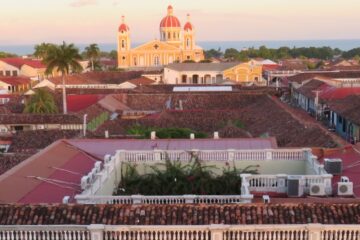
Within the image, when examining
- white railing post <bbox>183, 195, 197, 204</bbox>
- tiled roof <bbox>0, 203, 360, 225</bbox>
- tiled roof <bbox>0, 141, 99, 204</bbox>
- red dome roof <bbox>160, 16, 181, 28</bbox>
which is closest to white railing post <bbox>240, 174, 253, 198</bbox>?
white railing post <bbox>183, 195, 197, 204</bbox>

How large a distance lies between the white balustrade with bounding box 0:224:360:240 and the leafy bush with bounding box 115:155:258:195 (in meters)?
6.75

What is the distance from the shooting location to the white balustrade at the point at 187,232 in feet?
36.7

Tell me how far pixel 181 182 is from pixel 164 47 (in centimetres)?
9704

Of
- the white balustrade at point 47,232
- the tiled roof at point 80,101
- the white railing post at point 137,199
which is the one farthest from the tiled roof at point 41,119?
the white balustrade at point 47,232

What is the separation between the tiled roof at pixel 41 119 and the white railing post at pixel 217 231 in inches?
1054

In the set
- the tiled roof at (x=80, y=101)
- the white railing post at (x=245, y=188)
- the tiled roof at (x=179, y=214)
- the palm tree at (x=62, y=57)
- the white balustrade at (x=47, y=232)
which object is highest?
the palm tree at (x=62, y=57)

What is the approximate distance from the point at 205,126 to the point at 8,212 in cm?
2764

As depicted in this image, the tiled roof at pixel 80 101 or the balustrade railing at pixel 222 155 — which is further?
the tiled roof at pixel 80 101

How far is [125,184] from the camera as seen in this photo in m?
19.2

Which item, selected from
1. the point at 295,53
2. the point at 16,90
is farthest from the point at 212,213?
Result: the point at 295,53

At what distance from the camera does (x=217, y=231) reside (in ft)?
36.6

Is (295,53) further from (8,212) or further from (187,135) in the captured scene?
(8,212)

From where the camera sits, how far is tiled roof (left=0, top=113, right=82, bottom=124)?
3709cm

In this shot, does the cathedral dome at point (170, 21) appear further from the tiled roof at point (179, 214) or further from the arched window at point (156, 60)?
the tiled roof at point (179, 214)
